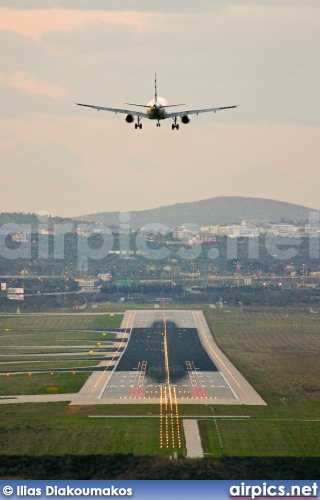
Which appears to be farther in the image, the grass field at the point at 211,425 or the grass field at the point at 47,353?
the grass field at the point at 47,353

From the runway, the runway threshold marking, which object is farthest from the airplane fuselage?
the runway

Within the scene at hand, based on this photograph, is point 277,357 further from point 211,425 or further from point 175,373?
point 211,425

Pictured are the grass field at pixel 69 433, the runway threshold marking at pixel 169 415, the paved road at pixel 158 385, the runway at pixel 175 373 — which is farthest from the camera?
the runway at pixel 175 373

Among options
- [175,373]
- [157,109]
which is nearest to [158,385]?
[175,373]

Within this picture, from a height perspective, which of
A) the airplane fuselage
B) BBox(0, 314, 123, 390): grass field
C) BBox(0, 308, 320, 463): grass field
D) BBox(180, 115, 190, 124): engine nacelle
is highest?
the airplane fuselage

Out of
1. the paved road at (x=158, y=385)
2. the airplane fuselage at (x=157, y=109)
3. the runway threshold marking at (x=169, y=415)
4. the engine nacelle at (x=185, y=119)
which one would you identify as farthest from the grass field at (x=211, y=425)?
the airplane fuselage at (x=157, y=109)

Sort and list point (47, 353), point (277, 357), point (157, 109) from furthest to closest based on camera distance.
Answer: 1. point (47, 353)
2. point (277, 357)
3. point (157, 109)

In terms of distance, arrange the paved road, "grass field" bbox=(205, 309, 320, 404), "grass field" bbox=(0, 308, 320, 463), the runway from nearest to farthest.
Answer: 1. "grass field" bbox=(0, 308, 320, 463)
2. the paved road
3. the runway
4. "grass field" bbox=(205, 309, 320, 404)

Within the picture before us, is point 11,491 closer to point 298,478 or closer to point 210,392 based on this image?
point 298,478

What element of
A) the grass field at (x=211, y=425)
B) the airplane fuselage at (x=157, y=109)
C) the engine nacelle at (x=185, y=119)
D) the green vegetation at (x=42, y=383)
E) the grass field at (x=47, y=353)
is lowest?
the grass field at (x=211, y=425)

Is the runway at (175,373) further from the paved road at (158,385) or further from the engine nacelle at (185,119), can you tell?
the engine nacelle at (185,119)

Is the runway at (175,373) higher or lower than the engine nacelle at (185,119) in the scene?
lower

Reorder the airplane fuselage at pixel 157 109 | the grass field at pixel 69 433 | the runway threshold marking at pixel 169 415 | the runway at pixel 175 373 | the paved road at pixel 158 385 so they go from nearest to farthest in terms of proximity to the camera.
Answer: the grass field at pixel 69 433
the runway threshold marking at pixel 169 415
the airplane fuselage at pixel 157 109
the paved road at pixel 158 385
the runway at pixel 175 373

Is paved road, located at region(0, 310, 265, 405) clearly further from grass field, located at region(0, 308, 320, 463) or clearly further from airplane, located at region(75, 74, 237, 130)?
airplane, located at region(75, 74, 237, 130)
